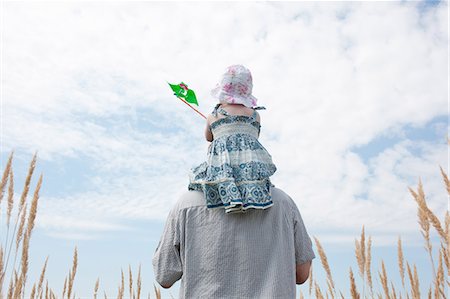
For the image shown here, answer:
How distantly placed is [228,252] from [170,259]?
0.21m

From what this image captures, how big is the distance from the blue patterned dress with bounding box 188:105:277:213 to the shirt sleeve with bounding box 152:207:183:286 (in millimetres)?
156

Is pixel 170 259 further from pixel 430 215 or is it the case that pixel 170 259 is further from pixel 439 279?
pixel 439 279

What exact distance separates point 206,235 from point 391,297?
1.39m

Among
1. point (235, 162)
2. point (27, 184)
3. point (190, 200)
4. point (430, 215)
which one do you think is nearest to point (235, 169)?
point (235, 162)

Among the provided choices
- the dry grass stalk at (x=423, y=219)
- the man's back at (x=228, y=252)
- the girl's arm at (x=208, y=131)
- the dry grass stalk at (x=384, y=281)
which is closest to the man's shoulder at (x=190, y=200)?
the man's back at (x=228, y=252)

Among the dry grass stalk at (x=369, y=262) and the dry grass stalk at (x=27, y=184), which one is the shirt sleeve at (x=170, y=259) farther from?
the dry grass stalk at (x=369, y=262)

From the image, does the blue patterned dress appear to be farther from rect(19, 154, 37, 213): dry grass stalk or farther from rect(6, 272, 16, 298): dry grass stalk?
rect(6, 272, 16, 298): dry grass stalk

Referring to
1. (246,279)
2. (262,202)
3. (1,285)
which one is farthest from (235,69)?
(1,285)

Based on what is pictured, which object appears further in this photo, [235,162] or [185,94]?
[185,94]

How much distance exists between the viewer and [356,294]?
201 cm

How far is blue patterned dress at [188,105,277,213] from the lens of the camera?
149cm

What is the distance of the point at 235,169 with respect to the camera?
1.57 meters

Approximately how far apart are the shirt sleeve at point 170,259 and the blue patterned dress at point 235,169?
156mm

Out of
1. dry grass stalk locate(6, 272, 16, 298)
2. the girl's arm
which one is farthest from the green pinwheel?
dry grass stalk locate(6, 272, 16, 298)
